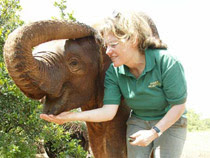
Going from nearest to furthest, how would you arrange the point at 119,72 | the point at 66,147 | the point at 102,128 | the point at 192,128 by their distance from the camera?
the point at 119,72, the point at 102,128, the point at 66,147, the point at 192,128

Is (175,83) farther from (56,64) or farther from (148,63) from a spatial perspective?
(56,64)

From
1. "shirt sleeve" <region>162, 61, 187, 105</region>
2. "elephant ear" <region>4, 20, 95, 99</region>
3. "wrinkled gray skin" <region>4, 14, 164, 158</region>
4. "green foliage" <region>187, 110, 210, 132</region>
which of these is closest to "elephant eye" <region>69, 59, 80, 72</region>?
"wrinkled gray skin" <region>4, 14, 164, 158</region>

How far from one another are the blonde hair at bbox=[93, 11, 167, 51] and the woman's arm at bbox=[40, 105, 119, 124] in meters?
0.51

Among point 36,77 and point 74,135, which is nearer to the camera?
point 36,77

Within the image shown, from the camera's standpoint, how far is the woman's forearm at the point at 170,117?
79.8 inches

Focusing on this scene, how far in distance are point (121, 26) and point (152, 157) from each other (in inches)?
40.8

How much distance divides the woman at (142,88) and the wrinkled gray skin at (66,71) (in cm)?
12

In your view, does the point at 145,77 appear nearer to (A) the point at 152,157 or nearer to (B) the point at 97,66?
(B) the point at 97,66

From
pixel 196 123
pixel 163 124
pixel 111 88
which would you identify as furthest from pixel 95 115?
pixel 196 123

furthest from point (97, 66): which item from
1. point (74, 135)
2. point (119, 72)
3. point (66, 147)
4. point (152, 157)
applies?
point (74, 135)

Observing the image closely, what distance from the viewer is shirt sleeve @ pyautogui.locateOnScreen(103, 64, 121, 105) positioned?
2.23m

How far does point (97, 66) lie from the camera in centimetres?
229

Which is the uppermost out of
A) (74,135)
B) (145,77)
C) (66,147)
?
(145,77)

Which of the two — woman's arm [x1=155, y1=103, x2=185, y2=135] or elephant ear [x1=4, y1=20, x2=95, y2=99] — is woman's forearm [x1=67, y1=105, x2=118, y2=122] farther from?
woman's arm [x1=155, y1=103, x2=185, y2=135]
